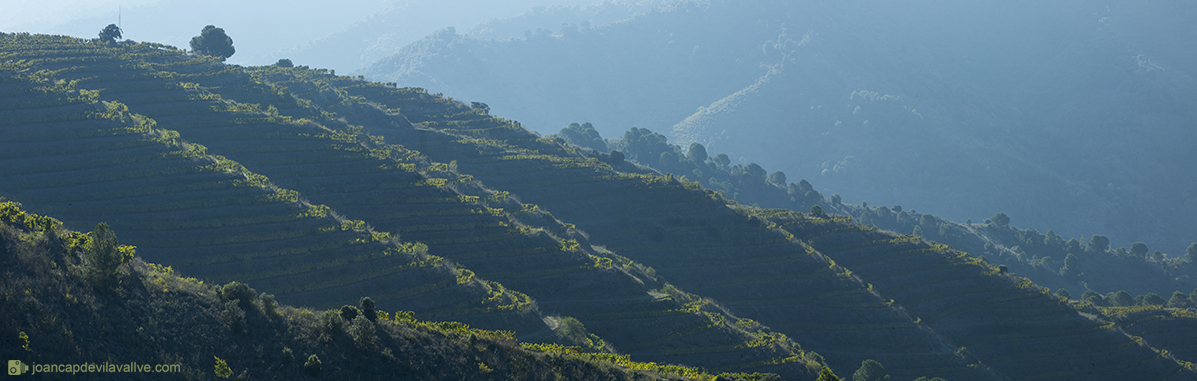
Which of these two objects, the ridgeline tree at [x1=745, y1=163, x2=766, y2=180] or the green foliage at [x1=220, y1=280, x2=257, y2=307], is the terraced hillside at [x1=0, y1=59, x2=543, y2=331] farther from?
the ridgeline tree at [x1=745, y1=163, x2=766, y2=180]

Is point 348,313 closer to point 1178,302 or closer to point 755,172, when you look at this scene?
point 1178,302

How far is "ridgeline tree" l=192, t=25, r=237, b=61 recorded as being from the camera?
124 metres

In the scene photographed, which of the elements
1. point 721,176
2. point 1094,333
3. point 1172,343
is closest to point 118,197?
point 1094,333

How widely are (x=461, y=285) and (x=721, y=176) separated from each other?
501 ft

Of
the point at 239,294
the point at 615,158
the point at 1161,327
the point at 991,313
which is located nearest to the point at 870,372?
the point at 991,313

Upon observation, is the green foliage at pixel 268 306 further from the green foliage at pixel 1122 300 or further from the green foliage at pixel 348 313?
the green foliage at pixel 1122 300

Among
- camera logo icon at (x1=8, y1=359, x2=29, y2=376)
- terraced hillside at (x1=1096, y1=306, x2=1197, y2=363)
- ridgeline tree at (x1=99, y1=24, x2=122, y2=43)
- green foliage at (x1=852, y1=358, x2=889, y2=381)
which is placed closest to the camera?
camera logo icon at (x1=8, y1=359, x2=29, y2=376)

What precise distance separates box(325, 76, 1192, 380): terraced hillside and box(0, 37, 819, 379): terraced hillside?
26.7 feet

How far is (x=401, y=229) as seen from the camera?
60.3 meters

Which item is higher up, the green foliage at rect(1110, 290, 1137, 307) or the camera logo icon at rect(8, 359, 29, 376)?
the green foliage at rect(1110, 290, 1137, 307)

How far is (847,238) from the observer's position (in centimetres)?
8675

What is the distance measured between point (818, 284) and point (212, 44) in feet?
369

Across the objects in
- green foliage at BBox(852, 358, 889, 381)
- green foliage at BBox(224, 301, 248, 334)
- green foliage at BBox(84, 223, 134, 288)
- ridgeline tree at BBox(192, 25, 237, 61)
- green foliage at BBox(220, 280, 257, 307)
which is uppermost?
ridgeline tree at BBox(192, 25, 237, 61)

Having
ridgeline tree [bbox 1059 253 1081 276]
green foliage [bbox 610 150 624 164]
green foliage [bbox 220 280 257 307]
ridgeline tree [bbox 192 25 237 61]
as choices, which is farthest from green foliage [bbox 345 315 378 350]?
ridgeline tree [bbox 1059 253 1081 276]
